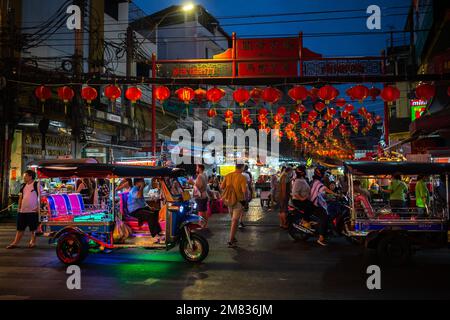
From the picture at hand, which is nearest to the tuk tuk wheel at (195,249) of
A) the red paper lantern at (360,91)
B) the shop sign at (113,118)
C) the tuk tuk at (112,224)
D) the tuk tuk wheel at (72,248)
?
the tuk tuk at (112,224)

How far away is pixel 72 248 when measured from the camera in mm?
8922

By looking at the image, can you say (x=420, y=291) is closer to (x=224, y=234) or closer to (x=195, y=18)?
(x=224, y=234)

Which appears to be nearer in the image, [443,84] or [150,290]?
[150,290]

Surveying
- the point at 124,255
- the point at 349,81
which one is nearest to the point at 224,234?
the point at 124,255

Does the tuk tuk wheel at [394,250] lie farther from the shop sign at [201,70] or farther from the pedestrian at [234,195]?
the shop sign at [201,70]

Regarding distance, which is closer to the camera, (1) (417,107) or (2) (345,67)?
(2) (345,67)

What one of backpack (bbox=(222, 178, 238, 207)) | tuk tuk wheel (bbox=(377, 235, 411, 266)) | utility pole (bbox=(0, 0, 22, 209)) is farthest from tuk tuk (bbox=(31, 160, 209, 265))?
utility pole (bbox=(0, 0, 22, 209))

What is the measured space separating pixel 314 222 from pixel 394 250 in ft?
9.19

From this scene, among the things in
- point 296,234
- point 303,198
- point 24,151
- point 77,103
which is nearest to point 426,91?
point 303,198

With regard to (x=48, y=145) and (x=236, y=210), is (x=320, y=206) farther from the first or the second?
(x=48, y=145)

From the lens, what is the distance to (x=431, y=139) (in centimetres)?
1802
